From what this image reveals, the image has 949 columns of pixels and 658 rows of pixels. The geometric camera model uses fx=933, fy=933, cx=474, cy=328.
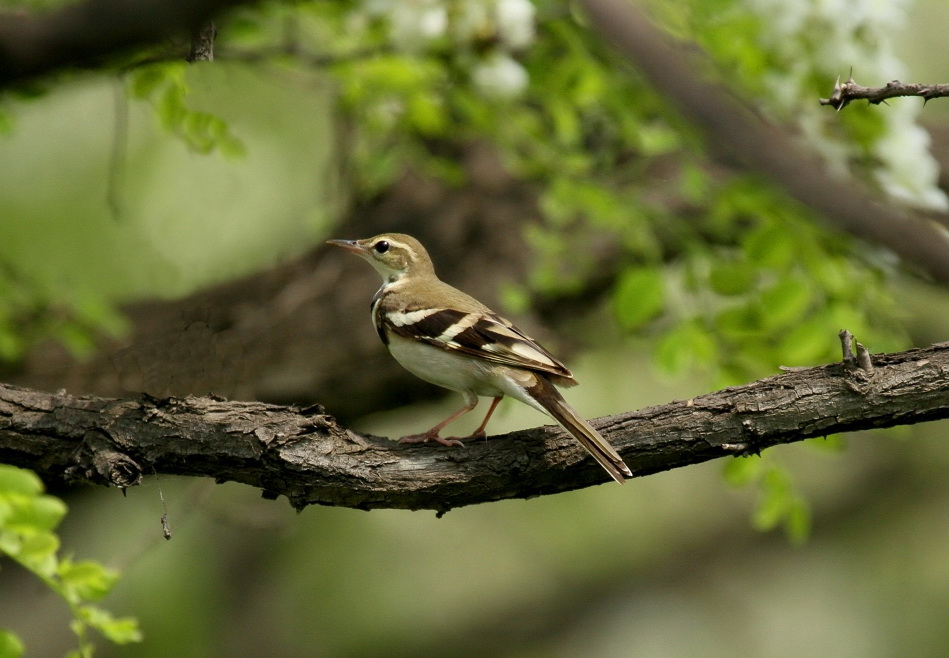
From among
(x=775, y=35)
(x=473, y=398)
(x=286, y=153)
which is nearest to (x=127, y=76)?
(x=473, y=398)

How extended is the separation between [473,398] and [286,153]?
9.26 m

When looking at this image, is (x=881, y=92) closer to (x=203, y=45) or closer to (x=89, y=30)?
(x=89, y=30)

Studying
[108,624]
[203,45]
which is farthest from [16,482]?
[203,45]

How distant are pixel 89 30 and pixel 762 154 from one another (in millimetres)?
1886

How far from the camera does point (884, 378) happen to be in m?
3.65

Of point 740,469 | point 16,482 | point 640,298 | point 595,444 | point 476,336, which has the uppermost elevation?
point 640,298

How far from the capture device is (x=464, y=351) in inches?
172

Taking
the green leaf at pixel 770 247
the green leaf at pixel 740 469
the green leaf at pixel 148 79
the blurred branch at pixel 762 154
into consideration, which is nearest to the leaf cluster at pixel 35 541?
the green leaf at pixel 148 79

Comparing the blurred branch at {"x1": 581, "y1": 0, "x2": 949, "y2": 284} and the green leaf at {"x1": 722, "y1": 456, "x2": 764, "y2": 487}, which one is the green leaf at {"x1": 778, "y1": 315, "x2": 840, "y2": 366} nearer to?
the green leaf at {"x1": 722, "y1": 456, "x2": 764, "y2": 487}

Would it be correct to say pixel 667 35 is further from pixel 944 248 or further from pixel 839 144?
pixel 944 248

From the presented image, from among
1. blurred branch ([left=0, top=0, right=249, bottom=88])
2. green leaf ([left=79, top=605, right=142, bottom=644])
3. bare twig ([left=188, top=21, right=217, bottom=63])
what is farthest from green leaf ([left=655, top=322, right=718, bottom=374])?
blurred branch ([left=0, top=0, right=249, bottom=88])

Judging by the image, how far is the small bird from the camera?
13.8ft

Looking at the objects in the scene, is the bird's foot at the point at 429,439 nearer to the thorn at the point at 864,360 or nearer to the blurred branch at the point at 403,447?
the blurred branch at the point at 403,447

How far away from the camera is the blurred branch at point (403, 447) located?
3.66 meters
